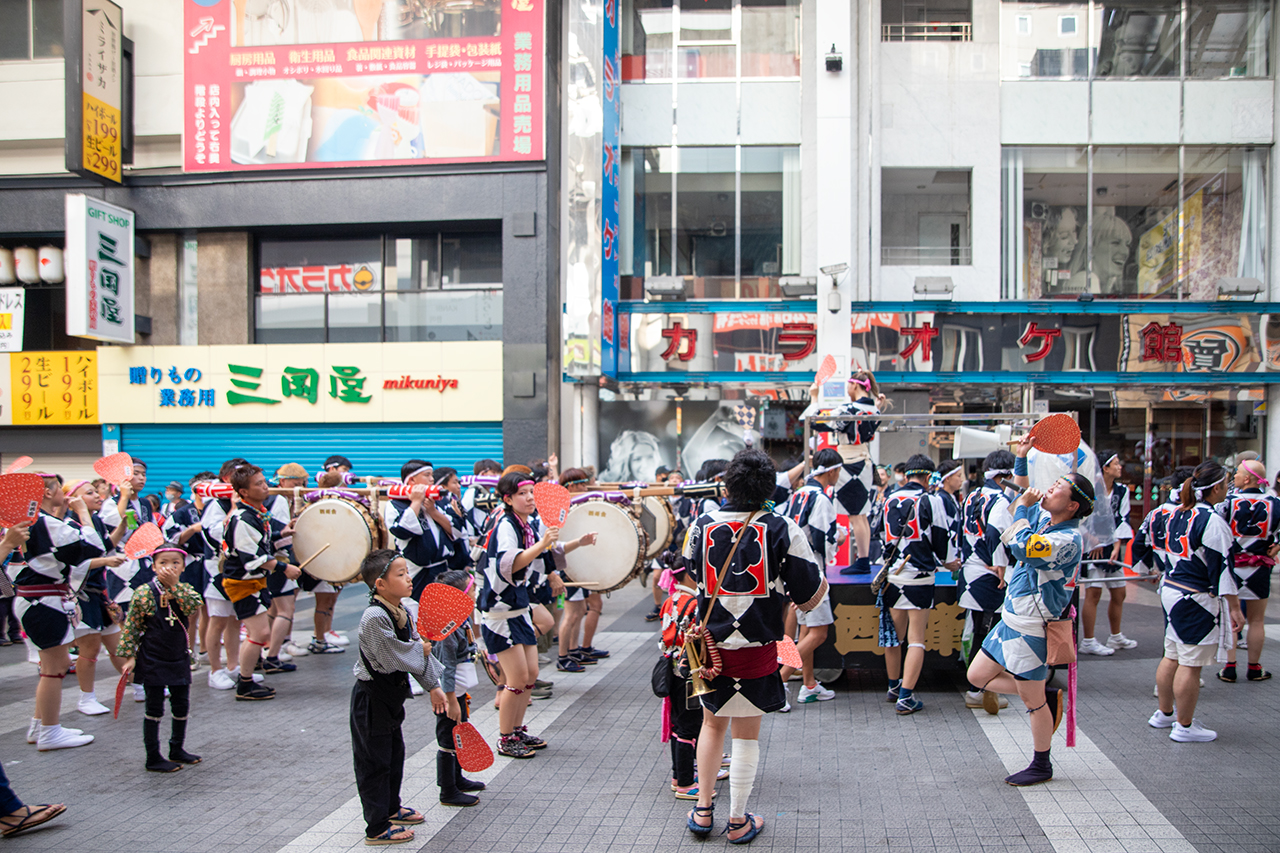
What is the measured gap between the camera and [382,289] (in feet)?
53.2

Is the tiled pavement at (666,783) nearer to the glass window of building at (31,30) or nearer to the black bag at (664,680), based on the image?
the black bag at (664,680)

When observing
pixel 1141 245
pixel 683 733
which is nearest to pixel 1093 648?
pixel 683 733

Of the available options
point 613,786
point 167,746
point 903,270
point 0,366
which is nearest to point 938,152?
point 903,270

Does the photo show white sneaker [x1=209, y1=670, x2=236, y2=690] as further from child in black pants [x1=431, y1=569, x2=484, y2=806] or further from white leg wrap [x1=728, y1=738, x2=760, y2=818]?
white leg wrap [x1=728, y1=738, x2=760, y2=818]

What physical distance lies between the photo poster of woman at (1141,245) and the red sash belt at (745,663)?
1317 cm

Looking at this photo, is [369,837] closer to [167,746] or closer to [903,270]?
[167,746]

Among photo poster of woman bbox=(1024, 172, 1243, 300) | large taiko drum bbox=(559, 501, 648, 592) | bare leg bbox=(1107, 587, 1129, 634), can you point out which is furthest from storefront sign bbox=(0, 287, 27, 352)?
photo poster of woman bbox=(1024, 172, 1243, 300)

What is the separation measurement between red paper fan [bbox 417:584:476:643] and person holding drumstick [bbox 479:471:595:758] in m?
0.97

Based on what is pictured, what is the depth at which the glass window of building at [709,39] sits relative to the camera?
15680 mm

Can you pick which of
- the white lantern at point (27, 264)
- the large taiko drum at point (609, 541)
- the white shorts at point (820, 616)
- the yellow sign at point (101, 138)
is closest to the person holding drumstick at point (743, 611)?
the white shorts at point (820, 616)

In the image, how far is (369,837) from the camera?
411 cm

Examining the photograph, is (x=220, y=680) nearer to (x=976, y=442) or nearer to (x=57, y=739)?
(x=57, y=739)

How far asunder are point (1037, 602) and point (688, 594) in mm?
1914

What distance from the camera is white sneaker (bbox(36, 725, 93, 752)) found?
5637 mm
